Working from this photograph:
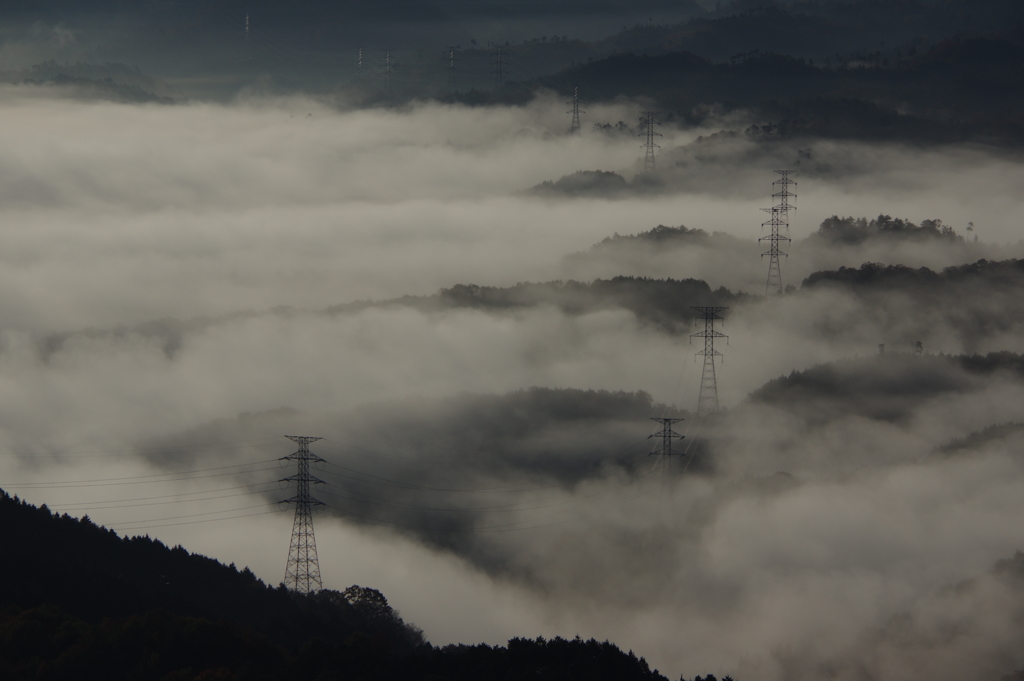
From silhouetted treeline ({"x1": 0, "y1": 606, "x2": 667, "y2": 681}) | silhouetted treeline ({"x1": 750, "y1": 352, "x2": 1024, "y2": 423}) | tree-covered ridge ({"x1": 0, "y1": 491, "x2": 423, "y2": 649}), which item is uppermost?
silhouetted treeline ({"x1": 750, "y1": 352, "x2": 1024, "y2": 423})

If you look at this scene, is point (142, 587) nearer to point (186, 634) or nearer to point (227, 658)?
point (186, 634)

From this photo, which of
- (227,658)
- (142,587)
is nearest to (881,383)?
(142,587)

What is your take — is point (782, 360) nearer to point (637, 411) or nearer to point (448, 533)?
point (637, 411)

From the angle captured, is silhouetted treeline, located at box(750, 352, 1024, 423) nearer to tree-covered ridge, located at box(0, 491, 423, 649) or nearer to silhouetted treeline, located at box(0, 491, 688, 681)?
tree-covered ridge, located at box(0, 491, 423, 649)

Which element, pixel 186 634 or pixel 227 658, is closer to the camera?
pixel 186 634

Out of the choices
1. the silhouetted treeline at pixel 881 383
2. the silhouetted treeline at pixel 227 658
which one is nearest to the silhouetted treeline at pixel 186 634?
the silhouetted treeline at pixel 227 658

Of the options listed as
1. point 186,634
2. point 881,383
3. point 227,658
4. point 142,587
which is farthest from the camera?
point 881,383

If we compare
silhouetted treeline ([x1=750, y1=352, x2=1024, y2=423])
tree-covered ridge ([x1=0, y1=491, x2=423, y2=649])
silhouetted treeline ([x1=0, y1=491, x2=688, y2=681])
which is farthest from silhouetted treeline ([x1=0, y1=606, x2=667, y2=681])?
silhouetted treeline ([x1=750, y1=352, x2=1024, y2=423])

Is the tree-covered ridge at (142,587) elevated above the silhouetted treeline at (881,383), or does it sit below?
below

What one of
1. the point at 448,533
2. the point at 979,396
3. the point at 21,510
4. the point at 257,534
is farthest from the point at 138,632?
the point at 979,396

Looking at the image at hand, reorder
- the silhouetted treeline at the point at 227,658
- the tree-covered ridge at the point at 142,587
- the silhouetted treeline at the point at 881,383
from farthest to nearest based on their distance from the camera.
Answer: the silhouetted treeline at the point at 881,383, the tree-covered ridge at the point at 142,587, the silhouetted treeline at the point at 227,658

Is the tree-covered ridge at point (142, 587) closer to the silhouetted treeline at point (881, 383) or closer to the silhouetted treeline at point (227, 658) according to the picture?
the silhouetted treeline at point (227, 658)
